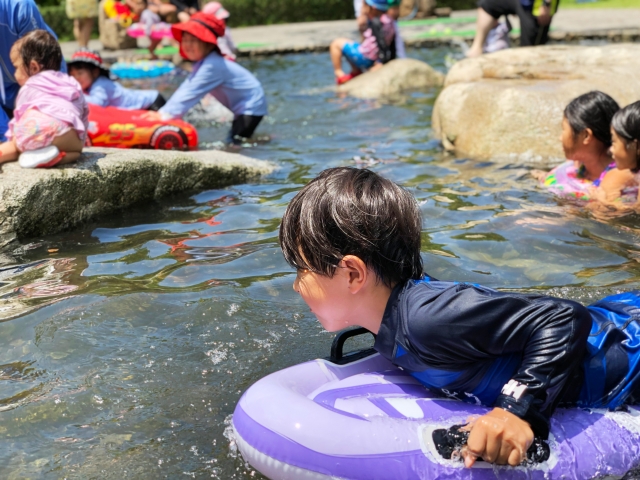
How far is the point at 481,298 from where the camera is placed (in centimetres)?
214

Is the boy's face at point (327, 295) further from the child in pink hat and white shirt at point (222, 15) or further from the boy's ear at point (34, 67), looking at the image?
the child in pink hat and white shirt at point (222, 15)

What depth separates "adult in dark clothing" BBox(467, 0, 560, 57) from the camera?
960 cm

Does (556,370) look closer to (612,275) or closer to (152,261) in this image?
(612,275)

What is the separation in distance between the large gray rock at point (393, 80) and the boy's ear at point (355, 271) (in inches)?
314

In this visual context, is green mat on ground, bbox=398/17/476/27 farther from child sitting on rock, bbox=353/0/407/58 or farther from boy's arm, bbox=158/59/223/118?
boy's arm, bbox=158/59/223/118

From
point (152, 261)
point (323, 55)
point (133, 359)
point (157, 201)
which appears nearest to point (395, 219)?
point (133, 359)

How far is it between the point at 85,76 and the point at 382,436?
20.8 feet

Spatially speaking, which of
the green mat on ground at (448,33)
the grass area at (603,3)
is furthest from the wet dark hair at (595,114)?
the grass area at (603,3)

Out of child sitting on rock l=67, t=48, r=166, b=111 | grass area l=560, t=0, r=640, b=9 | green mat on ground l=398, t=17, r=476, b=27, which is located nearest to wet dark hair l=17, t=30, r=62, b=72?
child sitting on rock l=67, t=48, r=166, b=111

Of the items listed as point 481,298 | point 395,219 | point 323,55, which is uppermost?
point 395,219

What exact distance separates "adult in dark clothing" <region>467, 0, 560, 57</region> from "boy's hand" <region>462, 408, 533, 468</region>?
8.38 meters

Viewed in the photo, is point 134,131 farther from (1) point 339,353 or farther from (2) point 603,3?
(2) point 603,3

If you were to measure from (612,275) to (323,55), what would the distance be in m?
12.3

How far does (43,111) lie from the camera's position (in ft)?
16.2
